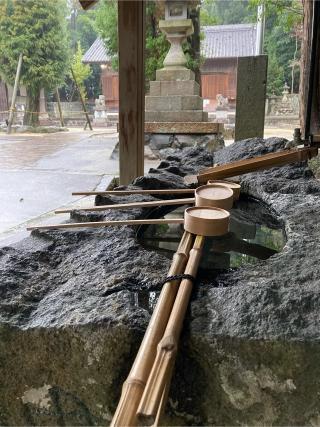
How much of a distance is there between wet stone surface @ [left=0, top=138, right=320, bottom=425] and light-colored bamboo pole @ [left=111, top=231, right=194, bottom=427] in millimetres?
61

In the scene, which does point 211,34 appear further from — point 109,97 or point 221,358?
point 221,358

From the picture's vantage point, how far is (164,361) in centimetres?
72

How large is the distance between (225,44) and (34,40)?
12026 millimetres

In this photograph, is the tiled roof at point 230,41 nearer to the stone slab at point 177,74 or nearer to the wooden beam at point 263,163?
the stone slab at point 177,74

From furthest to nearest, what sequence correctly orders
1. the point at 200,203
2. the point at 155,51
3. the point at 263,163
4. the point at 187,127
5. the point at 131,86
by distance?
the point at 155,51, the point at 187,127, the point at 131,86, the point at 263,163, the point at 200,203

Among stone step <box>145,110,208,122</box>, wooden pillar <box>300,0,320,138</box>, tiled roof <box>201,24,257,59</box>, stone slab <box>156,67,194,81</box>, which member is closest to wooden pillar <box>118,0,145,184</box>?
wooden pillar <box>300,0,320,138</box>

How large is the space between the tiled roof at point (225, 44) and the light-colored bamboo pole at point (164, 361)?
71.8ft

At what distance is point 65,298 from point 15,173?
4875 mm

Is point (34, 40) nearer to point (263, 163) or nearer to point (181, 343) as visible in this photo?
point (263, 163)

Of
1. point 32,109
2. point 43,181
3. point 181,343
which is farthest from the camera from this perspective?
point 32,109

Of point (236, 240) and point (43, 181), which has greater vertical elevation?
point (236, 240)

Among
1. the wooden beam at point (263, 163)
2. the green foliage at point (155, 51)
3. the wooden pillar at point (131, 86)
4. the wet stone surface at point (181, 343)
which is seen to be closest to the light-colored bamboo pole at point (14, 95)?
the green foliage at point (155, 51)

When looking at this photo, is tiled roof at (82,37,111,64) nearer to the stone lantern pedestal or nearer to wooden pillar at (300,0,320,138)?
the stone lantern pedestal

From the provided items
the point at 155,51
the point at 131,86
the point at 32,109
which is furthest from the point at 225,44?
the point at 131,86
